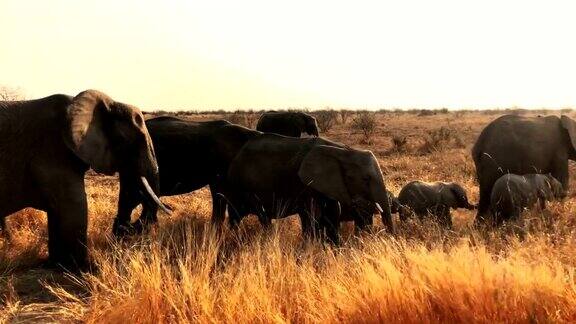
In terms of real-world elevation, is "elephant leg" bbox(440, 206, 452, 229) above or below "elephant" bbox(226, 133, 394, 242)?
below

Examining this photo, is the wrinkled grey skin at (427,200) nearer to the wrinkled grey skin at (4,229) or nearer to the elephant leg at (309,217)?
the elephant leg at (309,217)

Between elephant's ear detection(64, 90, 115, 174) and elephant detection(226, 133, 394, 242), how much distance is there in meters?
1.98

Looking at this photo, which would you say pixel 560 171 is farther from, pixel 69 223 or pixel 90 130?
pixel 69 223

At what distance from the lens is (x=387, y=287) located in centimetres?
351

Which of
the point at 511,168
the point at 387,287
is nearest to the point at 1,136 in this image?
the point at 387,287

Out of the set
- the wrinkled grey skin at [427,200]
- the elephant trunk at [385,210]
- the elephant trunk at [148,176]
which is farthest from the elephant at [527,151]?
the elephant trunk at [148,176]

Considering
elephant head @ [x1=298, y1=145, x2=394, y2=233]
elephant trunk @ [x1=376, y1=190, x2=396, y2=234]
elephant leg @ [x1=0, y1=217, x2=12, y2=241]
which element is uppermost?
elephant head @ [x1=298, y1=145, x2=394, y2=233]

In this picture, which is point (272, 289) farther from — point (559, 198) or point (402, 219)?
point (559, 198)

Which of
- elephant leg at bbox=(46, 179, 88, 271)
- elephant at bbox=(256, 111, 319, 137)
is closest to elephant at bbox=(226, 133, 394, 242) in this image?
elephant leg at bbox=(46, 179, 88, 271)

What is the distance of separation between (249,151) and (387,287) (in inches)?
169

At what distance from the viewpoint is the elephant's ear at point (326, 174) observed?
20.8 ft

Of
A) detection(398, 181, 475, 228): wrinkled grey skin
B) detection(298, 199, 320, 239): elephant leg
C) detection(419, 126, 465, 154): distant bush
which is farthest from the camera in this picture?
detection(419, 126, 465, 154): distant bush

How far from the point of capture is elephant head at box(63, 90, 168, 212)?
5.73 meters

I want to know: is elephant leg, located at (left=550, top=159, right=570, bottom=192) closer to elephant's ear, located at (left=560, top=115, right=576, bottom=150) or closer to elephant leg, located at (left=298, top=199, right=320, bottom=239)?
elephant's ear, located at (left=560, top=115, right=576, bottom=150)
